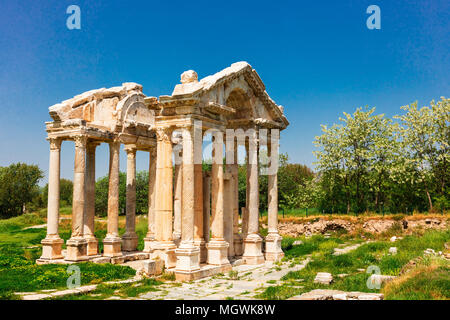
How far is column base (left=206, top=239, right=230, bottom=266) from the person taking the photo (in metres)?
15.1

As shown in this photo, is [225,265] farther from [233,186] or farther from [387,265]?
[387,265]

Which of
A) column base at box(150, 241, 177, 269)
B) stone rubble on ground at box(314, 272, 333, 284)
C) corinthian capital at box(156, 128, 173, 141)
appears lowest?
stone rubble on ground at box(314, 272, 333, 284)

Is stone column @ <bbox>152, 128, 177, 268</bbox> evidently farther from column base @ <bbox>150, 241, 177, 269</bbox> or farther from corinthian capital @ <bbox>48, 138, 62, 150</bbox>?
corinthian capital @ <bbox>48, 138, 62, 150</bbox>

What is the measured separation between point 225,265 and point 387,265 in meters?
5.68

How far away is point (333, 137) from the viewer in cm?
3616

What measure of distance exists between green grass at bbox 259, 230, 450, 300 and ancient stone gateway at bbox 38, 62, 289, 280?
8.23 ft

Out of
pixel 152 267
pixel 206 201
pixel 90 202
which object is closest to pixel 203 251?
pixel 206 201

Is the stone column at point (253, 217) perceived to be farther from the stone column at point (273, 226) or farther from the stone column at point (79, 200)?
the stone column at point (79, 200)

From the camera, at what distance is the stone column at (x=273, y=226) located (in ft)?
60.1

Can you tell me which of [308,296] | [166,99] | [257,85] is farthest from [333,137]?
[308,296]

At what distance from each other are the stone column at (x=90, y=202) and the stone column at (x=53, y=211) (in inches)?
57.2

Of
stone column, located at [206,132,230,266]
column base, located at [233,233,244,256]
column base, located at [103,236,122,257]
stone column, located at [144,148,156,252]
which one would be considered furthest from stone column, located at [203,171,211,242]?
stone column, located at [144,148,156,252]

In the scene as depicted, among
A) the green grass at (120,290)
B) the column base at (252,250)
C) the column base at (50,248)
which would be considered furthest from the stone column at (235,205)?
the column base at (50,248)
